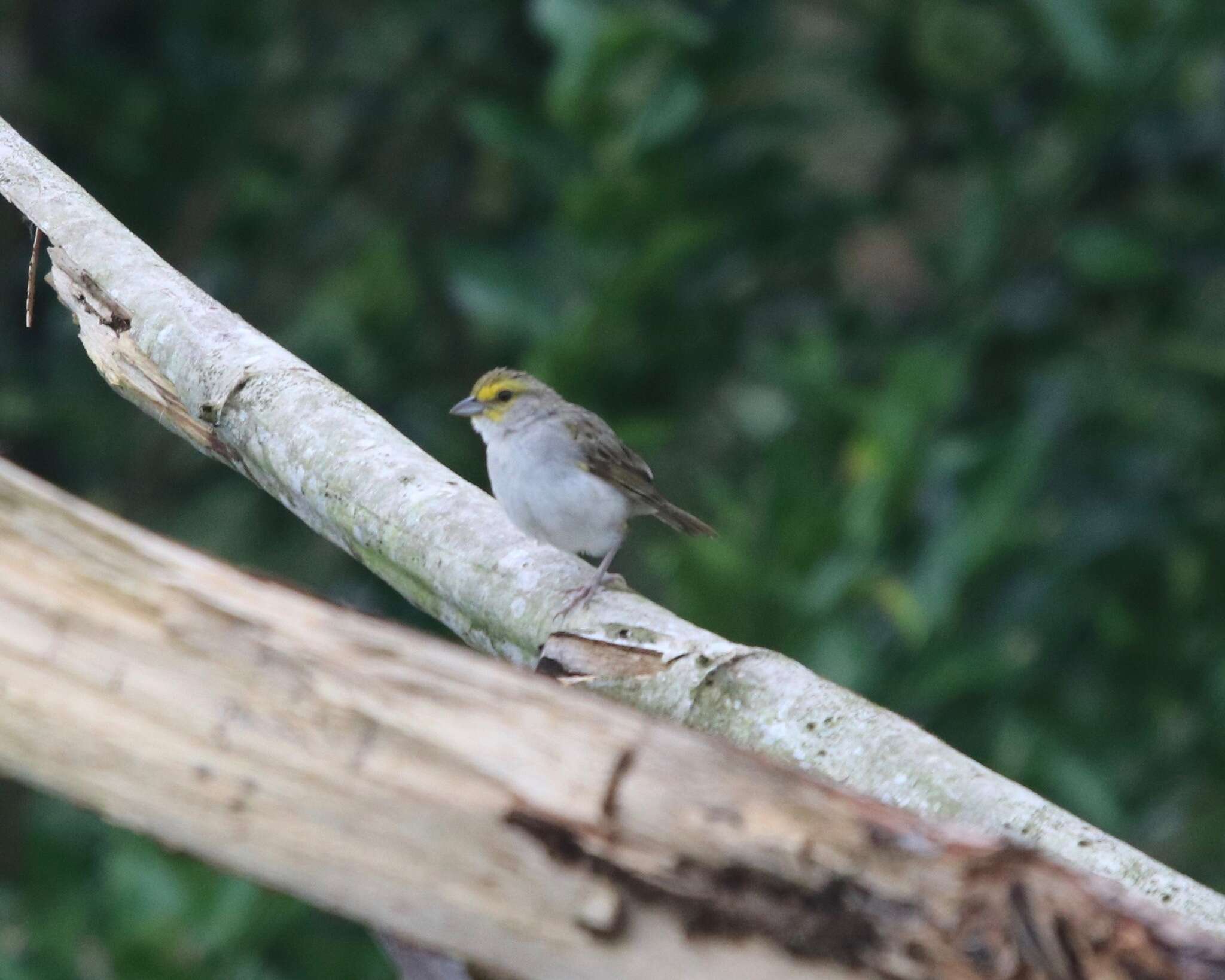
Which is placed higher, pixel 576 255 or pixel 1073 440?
pixel 1073 440

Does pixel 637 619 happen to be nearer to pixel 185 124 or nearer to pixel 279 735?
pixel 279 735

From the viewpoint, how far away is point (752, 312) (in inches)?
→ 235

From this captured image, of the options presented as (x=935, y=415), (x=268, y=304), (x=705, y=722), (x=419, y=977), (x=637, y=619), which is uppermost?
(x=268, y=304)

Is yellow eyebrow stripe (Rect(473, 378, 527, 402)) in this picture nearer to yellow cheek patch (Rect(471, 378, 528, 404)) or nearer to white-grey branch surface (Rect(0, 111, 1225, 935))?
yellow cheek patch (Rect(471, 378, 528, 404))

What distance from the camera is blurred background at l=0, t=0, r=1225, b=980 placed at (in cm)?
493

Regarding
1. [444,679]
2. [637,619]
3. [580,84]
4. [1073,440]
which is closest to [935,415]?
[1073,440]

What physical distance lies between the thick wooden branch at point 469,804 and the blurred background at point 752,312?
297 cm

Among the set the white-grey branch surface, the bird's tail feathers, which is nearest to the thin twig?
the white-grey branch surface

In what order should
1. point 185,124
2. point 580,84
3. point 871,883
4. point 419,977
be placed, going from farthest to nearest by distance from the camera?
point 185,124, point 580,84, point 419,977, point 871,883

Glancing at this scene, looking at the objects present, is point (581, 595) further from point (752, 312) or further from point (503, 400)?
point (752, 312)

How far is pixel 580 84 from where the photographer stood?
493 centimetres

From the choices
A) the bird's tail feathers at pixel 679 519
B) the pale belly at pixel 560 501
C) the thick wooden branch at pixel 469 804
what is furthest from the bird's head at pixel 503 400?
the thick wooden branch at pixel 469 804

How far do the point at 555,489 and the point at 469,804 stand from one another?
191 cm

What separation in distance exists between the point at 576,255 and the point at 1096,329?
1954 millimetres
